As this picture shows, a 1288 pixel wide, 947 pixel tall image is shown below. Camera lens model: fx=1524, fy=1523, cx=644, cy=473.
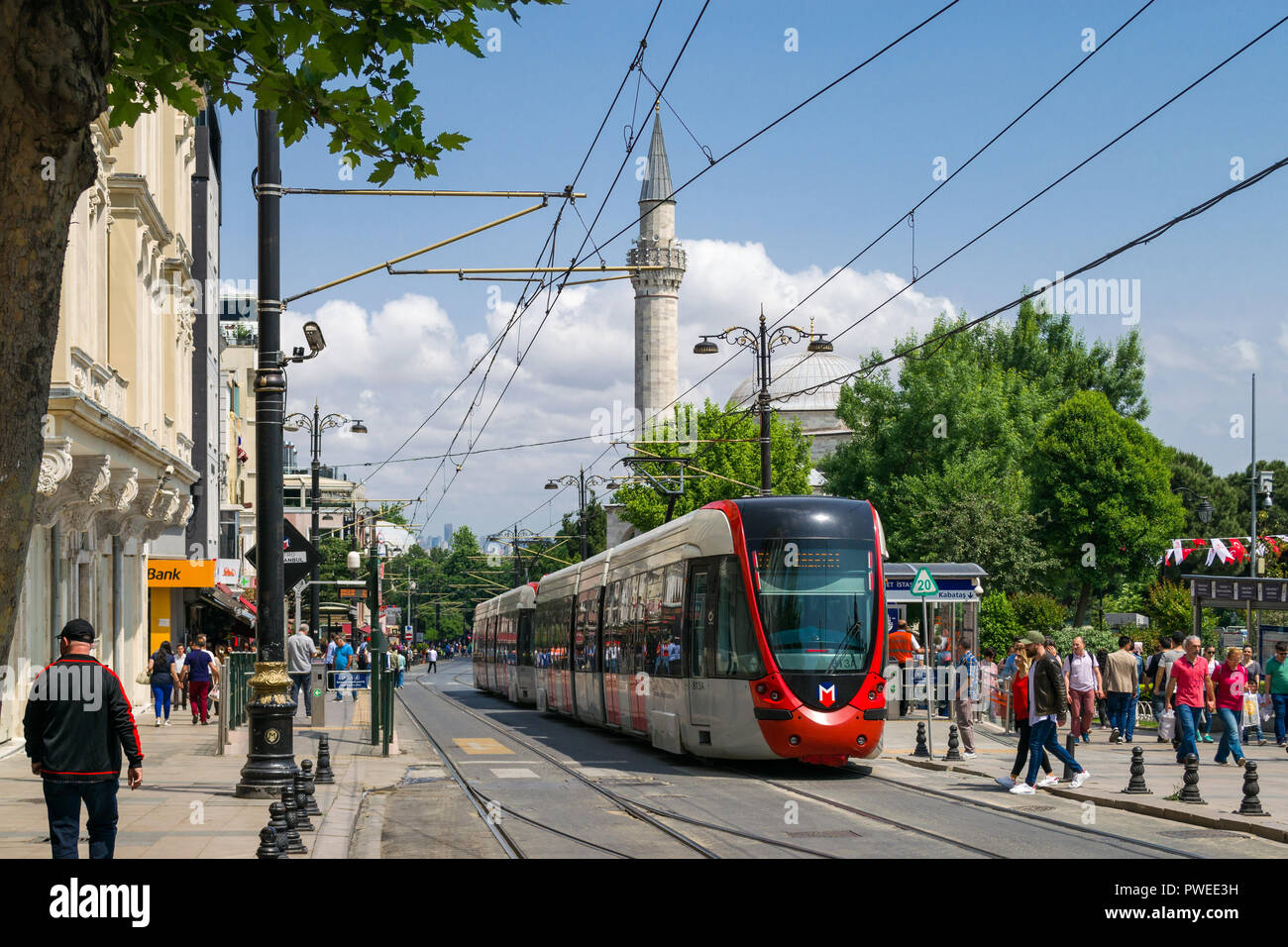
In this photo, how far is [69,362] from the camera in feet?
62.5

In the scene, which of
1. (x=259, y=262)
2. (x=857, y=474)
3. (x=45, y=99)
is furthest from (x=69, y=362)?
(x=857, y=474)

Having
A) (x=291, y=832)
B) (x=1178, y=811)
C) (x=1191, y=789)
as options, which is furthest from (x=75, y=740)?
(x=1191, y=789)

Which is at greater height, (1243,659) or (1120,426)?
(1120,426)

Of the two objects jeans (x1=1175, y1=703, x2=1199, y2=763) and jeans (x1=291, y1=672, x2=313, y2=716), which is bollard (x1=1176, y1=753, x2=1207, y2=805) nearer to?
jeans (x1=1175, y1=703, x2=1199, y2=763)

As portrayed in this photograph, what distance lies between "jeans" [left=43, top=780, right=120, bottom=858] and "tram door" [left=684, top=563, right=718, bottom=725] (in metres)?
9.66

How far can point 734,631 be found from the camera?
1719 centimetres

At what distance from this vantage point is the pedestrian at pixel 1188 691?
57.6 feet

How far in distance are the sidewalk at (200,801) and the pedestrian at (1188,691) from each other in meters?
9.08

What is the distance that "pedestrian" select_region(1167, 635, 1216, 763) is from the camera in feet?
57.6

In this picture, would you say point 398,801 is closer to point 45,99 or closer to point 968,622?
point 45,99

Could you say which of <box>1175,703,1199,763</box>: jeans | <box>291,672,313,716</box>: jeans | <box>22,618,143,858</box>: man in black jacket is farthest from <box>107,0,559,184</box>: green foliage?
<box>291,672,313,716</box>: jeans
